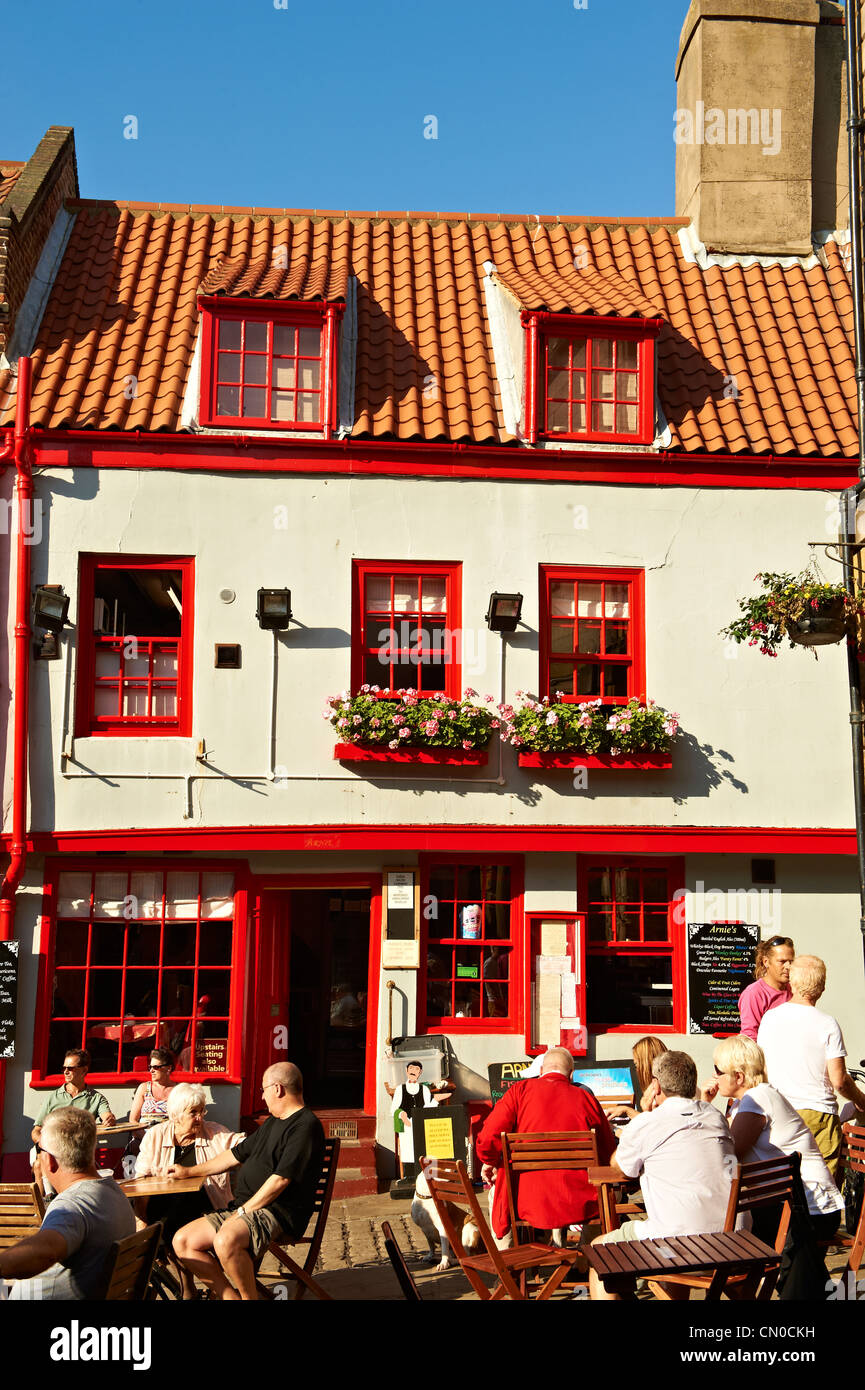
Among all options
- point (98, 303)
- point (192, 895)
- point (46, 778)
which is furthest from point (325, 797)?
point (98, 303)

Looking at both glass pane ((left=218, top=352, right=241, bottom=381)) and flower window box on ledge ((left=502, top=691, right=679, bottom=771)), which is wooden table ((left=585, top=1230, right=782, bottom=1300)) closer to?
flower window box on ledge ((left=502, top=691, right=679, bottom=771))

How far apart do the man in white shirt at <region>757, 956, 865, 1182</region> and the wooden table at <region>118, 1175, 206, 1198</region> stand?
3488mm

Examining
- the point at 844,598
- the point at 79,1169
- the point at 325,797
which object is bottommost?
the point at 79,1169

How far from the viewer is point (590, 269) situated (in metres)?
15.4

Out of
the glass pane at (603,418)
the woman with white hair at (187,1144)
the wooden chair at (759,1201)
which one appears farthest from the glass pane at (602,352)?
the wooden chair at (759,1201)

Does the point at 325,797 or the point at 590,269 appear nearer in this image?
the point at 325,797

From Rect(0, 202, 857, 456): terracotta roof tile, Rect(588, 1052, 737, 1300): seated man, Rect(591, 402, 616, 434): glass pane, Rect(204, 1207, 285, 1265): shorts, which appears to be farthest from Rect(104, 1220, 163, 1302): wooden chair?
Rect(591, 402, 616, 434): glass pane

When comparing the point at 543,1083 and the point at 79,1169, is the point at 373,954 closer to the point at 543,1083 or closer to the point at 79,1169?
the point at 543,1083

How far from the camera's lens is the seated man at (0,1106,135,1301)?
5.37m

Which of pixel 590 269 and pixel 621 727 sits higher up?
pixel 590 269

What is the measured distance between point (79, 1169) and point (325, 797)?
6.71 metres

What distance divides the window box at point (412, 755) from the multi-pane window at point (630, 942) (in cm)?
168
